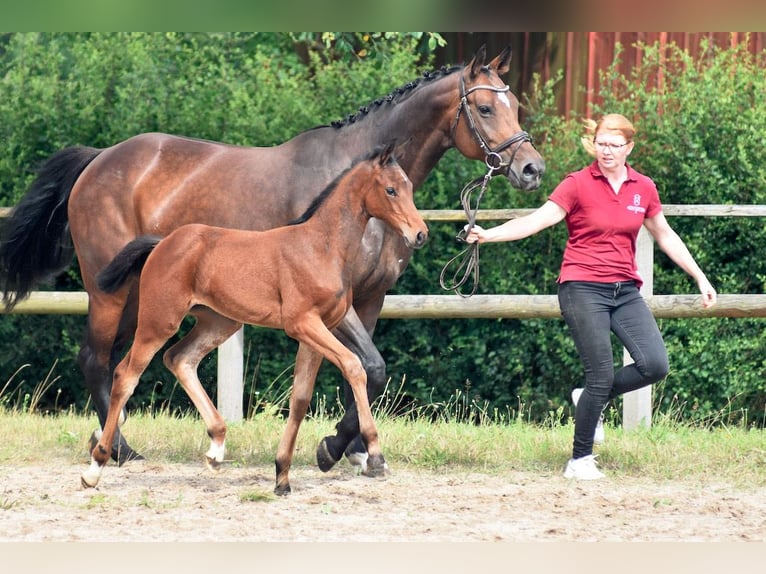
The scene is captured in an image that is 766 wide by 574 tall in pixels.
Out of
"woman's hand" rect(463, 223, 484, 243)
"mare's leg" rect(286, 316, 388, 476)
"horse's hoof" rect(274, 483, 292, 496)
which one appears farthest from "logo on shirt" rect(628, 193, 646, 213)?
"horse's hoof" rect(274, 483, 292, 496)

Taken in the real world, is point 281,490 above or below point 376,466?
below

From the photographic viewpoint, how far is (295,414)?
13.7ft

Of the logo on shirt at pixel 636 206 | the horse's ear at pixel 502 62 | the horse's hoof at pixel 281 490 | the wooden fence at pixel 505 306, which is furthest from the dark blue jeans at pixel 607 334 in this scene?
the wooden fence at pixel 505 306

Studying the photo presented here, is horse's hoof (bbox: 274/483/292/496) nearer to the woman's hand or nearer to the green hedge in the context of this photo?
the woman's hand

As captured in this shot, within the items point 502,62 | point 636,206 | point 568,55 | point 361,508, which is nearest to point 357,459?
point 361,508

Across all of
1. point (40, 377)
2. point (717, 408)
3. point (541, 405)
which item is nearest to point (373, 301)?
point (541, 405)

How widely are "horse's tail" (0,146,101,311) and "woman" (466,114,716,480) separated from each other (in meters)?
2.67

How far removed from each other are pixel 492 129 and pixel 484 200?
2434 millimetres

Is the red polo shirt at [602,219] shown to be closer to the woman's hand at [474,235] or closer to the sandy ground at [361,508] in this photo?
the woman's hand at [474,235]

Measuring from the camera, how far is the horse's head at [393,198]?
3846 mm

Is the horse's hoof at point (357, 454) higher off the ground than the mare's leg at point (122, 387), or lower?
lower

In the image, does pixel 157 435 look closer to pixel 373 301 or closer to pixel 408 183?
pixel 373 301

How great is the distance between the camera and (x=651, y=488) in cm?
454

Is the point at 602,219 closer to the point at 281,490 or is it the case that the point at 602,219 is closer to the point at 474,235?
the point at 474,235
